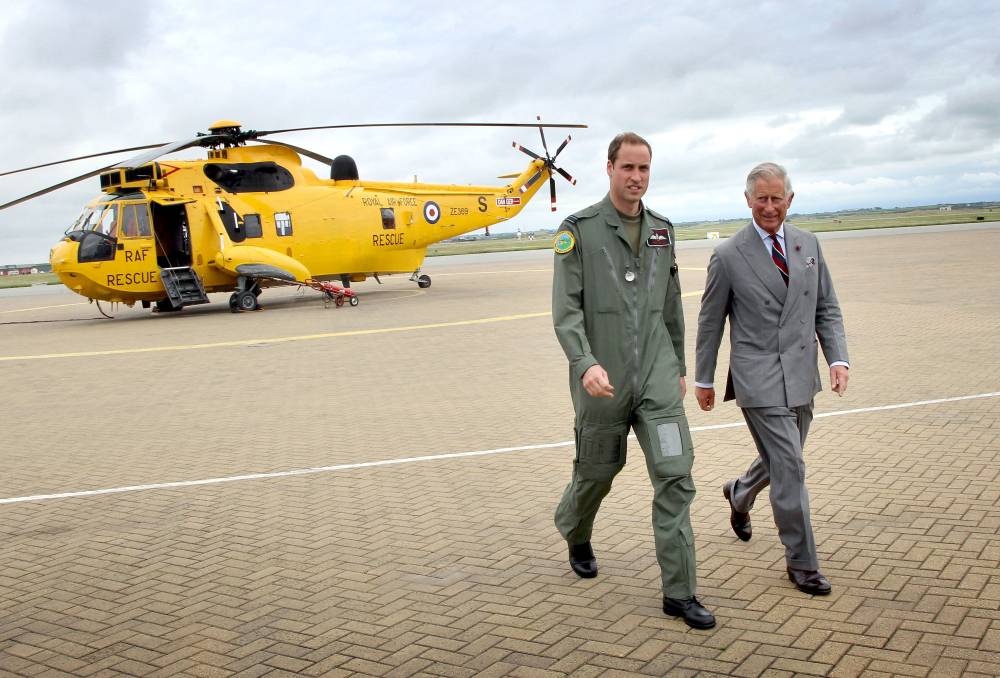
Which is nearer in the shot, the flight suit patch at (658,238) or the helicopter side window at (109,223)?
the flight suit patch at (658,238)

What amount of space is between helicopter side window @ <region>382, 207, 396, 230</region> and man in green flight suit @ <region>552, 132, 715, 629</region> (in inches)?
822

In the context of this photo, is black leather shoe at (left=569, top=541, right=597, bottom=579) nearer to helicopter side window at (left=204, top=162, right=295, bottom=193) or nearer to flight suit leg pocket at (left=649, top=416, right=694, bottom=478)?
flight suit leg pocket at (left=649, top=416, right=694, bottom=478)

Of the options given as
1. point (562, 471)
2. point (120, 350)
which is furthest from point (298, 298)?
point (562, 471)

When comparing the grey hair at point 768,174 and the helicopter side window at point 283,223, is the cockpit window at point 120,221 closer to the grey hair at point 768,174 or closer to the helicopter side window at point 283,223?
the helicopter side window at point 283,223

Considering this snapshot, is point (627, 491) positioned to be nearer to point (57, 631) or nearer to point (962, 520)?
point (962, 520)

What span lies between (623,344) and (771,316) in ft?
2.52

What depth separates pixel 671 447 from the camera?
13.6 feet

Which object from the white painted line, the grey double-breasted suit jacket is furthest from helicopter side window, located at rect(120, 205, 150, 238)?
the grey double-breasted suit jacket

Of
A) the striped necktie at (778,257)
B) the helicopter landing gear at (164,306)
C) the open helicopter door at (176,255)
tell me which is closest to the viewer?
the striped necktie at (778,257)

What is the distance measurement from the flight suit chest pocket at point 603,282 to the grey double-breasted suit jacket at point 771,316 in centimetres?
55

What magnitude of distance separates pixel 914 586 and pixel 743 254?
1727 millimetres

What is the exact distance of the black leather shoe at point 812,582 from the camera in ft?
14.1

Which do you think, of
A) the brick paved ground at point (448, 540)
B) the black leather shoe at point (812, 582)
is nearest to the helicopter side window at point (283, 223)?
the brick paved ground at point (448, 540)

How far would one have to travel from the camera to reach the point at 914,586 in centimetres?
432
